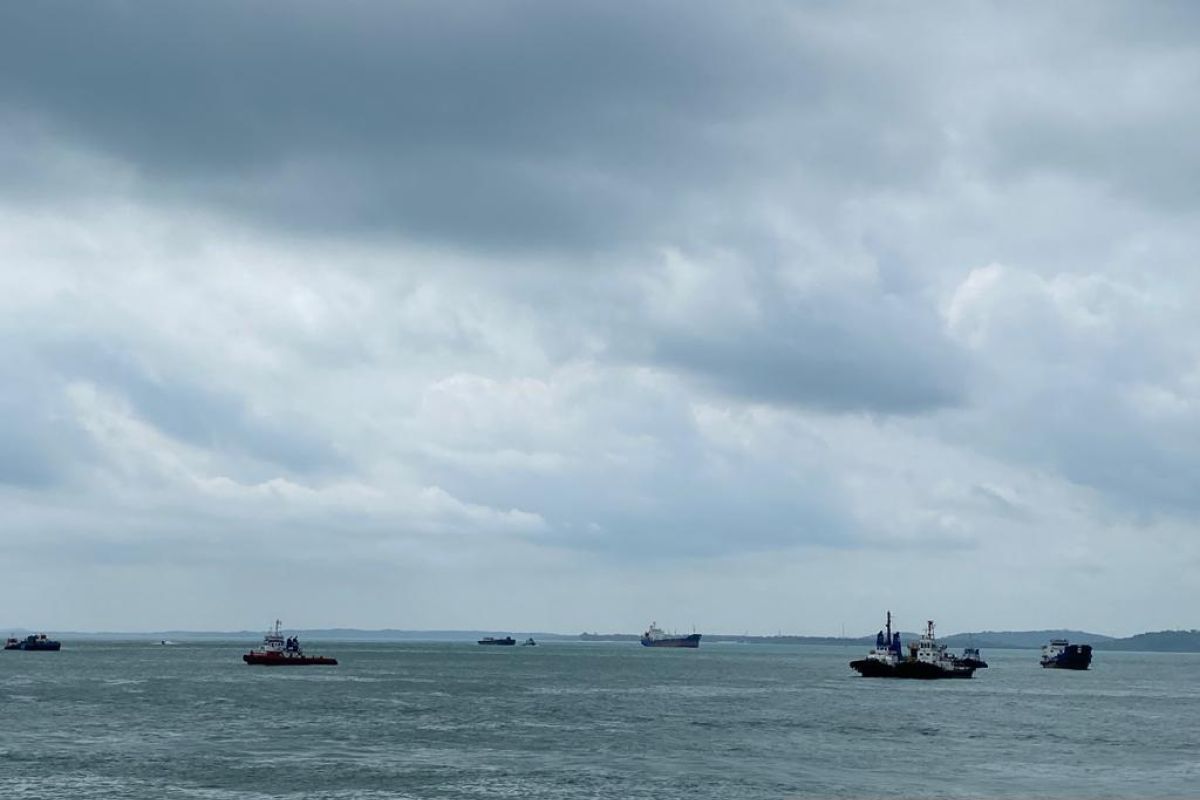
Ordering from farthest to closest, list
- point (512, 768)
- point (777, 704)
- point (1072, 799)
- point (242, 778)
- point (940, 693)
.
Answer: point (940, 693), point (777, 704), point (512, 768), point (242, 778), point (1072, 799)

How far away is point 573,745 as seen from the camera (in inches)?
3787

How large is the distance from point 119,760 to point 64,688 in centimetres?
9091

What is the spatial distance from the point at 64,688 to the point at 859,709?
10420 centimetres

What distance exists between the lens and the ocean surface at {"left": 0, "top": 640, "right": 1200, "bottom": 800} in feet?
239

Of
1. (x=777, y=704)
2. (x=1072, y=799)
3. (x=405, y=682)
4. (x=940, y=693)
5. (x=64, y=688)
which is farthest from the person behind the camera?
(x=405, y=682)

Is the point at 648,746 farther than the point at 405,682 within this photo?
No

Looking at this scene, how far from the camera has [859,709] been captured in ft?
460

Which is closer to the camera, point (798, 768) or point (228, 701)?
point (798, 768)

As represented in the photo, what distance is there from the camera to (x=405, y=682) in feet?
654

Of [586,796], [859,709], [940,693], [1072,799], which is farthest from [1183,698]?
[586,796]

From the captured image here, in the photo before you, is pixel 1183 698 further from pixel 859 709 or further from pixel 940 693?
pixel 859 709

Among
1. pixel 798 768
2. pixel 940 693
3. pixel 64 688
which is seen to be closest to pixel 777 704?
pixel 940 693

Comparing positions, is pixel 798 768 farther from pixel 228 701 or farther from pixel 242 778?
pixel 228 701

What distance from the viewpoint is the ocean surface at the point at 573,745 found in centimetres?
7294
